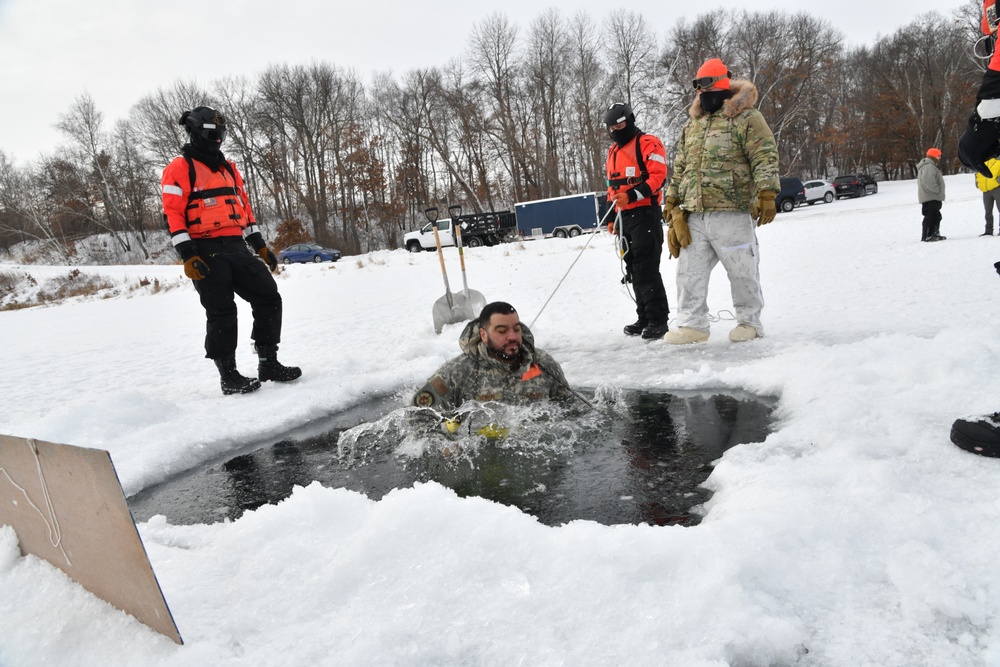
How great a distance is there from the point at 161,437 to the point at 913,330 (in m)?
5.37

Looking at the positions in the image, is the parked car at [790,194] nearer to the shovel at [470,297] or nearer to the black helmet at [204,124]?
the shovel at [470,297]

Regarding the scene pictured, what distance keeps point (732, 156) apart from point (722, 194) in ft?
0.99

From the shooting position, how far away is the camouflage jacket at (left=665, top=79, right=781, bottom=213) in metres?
4.70

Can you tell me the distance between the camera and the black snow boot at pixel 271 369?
543 centimetres

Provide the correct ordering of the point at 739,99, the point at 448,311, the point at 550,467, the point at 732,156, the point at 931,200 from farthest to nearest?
the point at 931,200 < the point at 448,311 < the point at 732,156 < the point at 739,99 < the point at 550,467

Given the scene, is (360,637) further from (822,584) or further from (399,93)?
(399,93)

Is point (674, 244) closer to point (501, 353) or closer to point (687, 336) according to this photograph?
point (687, 336)

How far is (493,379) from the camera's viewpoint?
391 cm

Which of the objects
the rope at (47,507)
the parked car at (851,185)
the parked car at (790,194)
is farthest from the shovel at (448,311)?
the parked car at (851,185)

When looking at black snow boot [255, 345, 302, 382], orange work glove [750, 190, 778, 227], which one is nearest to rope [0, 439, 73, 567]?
black snow boot [255, 345, 302, 382]

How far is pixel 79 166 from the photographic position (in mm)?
43719

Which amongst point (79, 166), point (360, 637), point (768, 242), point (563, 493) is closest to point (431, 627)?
point (360, 637)

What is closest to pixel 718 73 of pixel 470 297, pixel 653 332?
pixel 653 332

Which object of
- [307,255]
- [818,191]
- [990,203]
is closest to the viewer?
[990,203]
